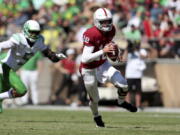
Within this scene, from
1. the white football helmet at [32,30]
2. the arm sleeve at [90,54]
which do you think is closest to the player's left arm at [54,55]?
the white football helmet at [32,30]

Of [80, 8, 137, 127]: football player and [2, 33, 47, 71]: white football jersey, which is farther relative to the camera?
[2, 33, 47, 71]: white football jersey

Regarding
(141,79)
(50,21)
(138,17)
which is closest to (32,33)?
(141,79)

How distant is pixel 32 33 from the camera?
1192cm

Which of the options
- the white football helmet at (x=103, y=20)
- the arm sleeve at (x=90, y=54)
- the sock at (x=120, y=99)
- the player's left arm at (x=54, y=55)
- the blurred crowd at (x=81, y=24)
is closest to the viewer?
the arm sleeve at (x=90, y=54)

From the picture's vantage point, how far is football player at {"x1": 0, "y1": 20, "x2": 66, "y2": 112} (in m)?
11.9

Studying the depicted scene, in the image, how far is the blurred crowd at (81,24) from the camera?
18.1 meters

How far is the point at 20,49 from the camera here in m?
12.2

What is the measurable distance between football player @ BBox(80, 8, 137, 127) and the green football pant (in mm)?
1976

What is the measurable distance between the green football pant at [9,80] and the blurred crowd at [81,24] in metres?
4.94

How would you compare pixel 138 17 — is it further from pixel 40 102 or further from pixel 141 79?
pixel 40 102

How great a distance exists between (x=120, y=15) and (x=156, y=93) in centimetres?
279

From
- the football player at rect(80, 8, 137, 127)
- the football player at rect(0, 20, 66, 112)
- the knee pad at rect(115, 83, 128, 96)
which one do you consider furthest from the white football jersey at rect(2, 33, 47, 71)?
the knee pad at rect(115, 83, 128, 96)

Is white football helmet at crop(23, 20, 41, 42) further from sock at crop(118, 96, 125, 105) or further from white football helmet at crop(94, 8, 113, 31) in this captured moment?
sock at crop(118, 96, 125, 105)

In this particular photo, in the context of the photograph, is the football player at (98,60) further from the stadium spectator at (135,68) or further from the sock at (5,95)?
the stadium spectator at (135,68)
